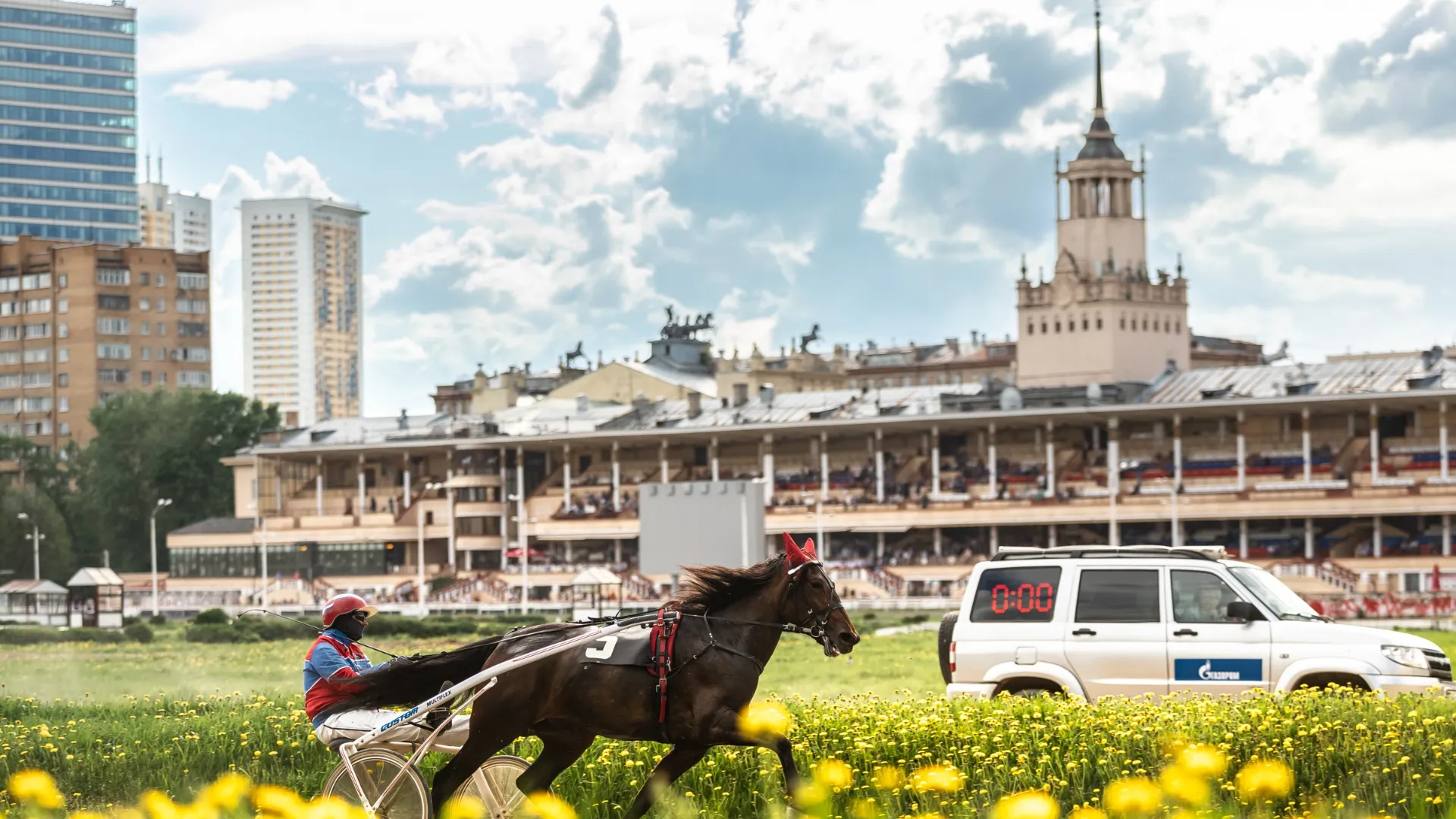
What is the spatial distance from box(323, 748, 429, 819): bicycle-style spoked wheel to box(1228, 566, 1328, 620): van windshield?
25.9 feet

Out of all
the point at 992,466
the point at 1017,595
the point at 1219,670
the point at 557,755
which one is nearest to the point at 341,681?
the point at 557,755

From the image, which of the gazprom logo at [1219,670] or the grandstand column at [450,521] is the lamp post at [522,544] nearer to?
the grandstand column at [450,521]

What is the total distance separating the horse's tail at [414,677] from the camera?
38.5 feet

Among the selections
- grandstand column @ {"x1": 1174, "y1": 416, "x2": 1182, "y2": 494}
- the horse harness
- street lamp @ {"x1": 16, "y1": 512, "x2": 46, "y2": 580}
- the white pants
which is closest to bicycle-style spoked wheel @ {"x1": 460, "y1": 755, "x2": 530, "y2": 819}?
the white pants

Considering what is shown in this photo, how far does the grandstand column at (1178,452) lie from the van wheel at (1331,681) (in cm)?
5246

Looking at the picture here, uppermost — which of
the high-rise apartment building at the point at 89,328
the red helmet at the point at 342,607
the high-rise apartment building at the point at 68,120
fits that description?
the high-rise apartment building at the point at 68,120

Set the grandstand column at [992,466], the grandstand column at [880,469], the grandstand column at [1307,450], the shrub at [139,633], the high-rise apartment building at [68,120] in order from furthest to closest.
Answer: the high-rise apartment building at [68,120], the grandstand column at [880,469], the grandstand column at [992,466], the grandstand column at [1307,450], the shrub at [139,633]

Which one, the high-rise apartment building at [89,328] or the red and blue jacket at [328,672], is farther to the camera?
the high-rise apartment building at [89,328]

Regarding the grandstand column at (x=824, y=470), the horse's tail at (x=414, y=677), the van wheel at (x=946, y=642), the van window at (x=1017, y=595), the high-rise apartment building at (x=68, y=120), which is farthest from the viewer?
the high-rise apartment building at (x=68, y=120)

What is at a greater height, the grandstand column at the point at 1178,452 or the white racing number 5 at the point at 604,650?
the grandstand column at the point at 1178,452

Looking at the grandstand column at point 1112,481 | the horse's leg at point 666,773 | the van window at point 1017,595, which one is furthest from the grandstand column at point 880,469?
the horse's leg at point 666,773

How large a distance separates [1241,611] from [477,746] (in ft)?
23.5

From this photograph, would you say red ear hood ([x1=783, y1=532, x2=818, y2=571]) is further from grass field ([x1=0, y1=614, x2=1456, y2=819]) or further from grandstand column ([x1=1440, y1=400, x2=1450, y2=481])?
grandstand column ([x1=1440, y1=400, x2=1450, y2=481])

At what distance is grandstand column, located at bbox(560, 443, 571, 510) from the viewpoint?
83.5 meters
